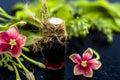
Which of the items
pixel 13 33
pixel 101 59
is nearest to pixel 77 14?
pixel 101 59

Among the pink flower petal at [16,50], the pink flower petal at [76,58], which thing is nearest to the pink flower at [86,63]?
the pink flower petal at [76,58]

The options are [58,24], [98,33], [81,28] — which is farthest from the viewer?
[98,33]

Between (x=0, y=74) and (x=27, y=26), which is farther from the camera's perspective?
(x=27, y=26)

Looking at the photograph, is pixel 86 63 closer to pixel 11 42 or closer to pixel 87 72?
pixel 87 72

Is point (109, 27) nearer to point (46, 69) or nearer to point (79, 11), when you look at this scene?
point (79, 11)

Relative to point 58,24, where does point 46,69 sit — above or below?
below

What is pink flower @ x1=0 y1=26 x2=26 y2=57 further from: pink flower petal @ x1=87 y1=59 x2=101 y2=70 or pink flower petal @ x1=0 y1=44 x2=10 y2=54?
pink flower petal @ x1=87 y1=59 x2=101 y2=70

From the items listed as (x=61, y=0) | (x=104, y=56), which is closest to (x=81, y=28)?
(x=104, y=56)

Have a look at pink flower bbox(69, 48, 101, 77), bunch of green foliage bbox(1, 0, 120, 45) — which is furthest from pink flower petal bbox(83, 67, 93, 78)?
bunch of green foliage bbox(1, 0, 120, 45)
